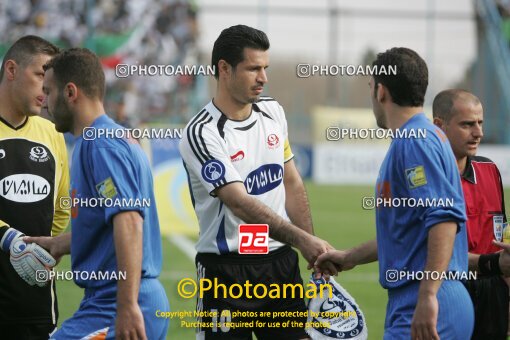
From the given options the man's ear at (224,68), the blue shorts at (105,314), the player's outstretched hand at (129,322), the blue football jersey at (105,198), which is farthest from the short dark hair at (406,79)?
the player's outstretched hand at (129,322)

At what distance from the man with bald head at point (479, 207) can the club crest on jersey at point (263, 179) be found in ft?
3.09

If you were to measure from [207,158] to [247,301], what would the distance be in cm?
84

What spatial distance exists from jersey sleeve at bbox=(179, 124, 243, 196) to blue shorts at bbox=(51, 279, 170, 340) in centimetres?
87

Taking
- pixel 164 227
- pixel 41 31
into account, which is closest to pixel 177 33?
pixel 41 31

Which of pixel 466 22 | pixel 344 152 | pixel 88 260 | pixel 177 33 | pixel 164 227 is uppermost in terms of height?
pixel 466 22

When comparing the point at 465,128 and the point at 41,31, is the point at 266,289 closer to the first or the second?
the point at 465,128

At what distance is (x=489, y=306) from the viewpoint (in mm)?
5066

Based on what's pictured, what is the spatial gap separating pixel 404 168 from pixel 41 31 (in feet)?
74.1

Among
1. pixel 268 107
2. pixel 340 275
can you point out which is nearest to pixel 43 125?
pixel 268 107

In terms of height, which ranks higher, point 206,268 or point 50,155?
point 50,155

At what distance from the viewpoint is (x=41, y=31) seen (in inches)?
996

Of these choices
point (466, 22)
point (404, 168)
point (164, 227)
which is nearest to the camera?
point (404, 168)

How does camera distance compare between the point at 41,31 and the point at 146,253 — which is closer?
the point at 146,253

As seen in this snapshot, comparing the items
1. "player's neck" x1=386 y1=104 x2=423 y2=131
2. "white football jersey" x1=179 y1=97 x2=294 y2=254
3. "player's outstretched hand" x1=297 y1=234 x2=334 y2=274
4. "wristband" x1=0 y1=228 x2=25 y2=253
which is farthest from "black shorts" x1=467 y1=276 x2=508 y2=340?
"wristband" x1=0 y1=228 x2=25 y2=253
